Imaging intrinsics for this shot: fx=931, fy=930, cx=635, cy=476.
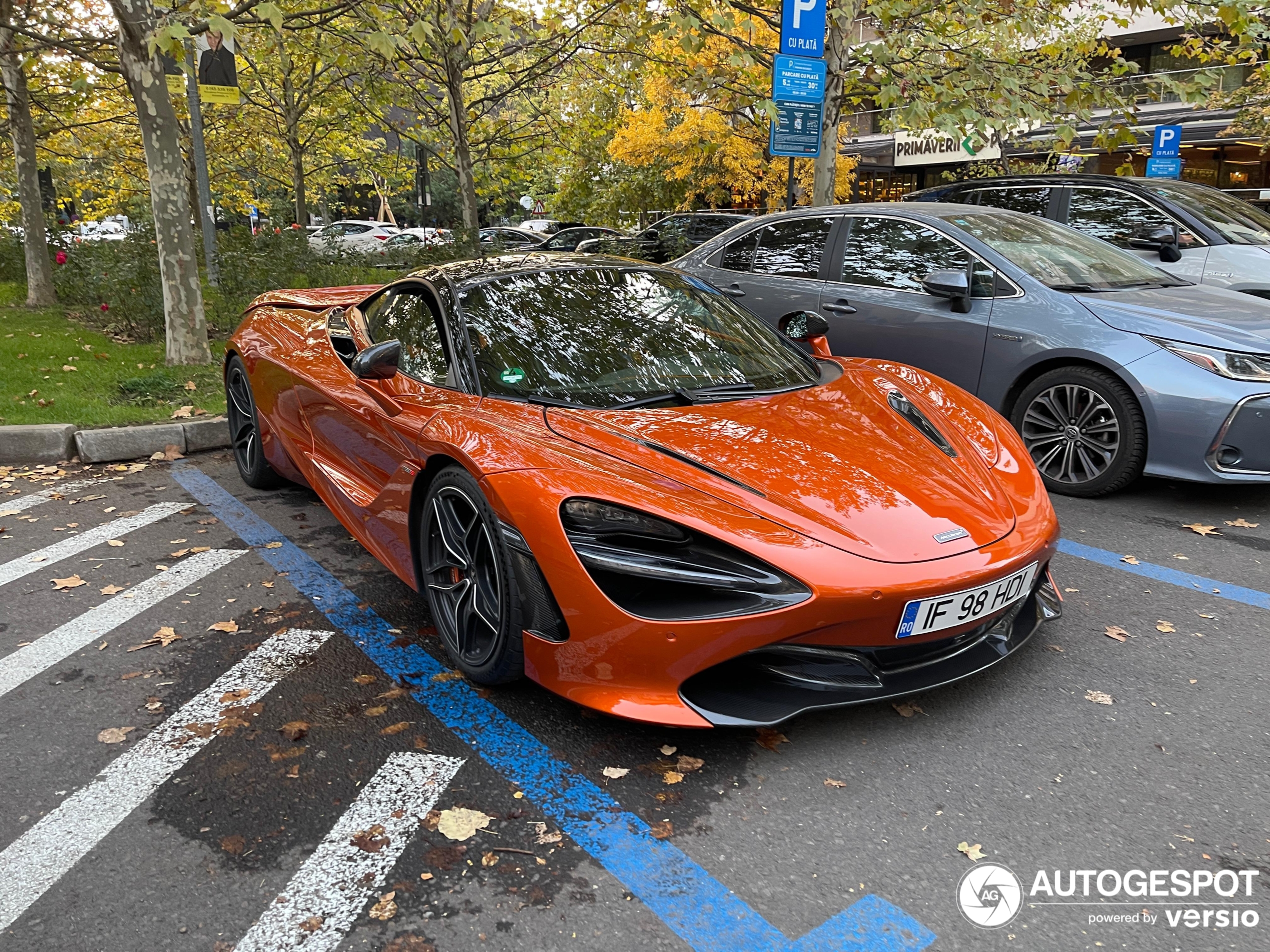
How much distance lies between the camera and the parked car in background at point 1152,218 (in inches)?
292

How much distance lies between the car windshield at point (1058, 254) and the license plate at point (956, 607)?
122 inches

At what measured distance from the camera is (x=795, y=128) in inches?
356

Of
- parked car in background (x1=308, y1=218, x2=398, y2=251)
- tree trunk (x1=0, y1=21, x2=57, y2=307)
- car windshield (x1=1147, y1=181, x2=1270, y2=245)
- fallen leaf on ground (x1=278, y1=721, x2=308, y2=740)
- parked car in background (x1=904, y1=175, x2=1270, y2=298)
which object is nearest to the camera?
fallen leaf on ground (x1=278, y1=721, x2=308, y2=740)

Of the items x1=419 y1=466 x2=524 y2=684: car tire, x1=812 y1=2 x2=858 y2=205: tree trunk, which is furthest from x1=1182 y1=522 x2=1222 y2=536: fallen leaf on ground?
x1=812 y1=2 x2=858 y2=205: tree trunk

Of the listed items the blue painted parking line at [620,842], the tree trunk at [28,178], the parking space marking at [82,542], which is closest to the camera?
the blue painted parking line at [620,842]

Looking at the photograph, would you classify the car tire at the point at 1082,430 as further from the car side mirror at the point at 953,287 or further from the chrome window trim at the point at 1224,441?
the car side mirror at the point at 953,287

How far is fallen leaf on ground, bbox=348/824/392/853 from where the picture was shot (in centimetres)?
228

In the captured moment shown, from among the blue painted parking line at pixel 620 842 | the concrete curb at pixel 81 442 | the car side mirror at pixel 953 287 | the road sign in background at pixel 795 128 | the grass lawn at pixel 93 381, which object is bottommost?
the blue painted parking line at pixel 620 842

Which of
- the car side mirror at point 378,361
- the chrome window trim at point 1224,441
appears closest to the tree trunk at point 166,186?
the car side mirror at point 378,361

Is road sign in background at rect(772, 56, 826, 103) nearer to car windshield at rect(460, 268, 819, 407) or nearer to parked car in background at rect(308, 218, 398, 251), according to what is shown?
car windshield at rect(460, 268, 819, 407)

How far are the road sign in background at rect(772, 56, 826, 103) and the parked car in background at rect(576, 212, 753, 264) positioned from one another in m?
5.17

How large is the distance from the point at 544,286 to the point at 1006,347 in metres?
2.82

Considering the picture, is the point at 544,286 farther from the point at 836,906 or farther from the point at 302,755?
the point at 836,906

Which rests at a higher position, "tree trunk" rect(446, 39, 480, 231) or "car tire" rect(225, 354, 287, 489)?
"tree trunk" rect(446, 39, 480, 231)
